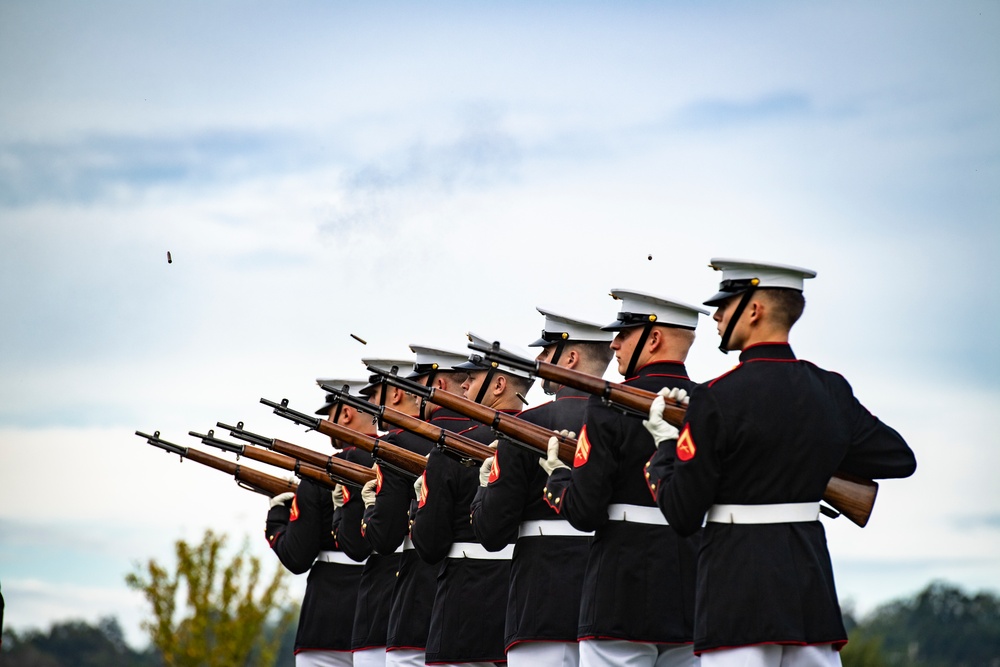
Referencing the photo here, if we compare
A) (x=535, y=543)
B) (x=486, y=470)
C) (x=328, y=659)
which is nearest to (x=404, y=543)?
(x=328, y=659)

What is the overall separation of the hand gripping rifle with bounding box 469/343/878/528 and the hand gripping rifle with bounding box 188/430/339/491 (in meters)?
4.04

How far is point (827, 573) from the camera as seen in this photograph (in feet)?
19.1

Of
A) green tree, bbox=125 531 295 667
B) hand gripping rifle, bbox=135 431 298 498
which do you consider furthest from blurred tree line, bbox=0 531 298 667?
hand gripping rifle, bbox=135 431 298 498

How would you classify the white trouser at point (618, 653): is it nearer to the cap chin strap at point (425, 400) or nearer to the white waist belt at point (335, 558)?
the cap chin strap at point (425, 400)

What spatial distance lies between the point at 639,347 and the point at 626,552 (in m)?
1.10

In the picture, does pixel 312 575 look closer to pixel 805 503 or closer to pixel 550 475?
pixel 550 475

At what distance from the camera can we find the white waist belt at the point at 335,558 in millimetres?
10852

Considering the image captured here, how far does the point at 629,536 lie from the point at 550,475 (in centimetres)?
61

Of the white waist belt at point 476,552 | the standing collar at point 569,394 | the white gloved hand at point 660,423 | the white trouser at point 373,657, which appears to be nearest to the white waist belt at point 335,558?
the white trouser at point 373,657

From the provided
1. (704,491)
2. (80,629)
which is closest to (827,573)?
(704,491)

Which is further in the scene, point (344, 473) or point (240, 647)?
point (240, 647)

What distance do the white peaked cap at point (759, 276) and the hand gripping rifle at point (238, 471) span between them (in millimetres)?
6344

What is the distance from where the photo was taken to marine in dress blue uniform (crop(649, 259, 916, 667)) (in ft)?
18.5

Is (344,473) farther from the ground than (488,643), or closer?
farther from the ground
